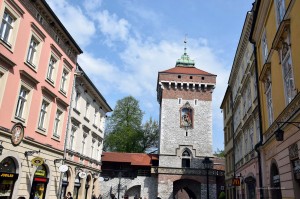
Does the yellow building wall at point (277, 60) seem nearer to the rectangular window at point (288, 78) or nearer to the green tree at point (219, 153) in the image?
the rectangular window at point (288, 78)

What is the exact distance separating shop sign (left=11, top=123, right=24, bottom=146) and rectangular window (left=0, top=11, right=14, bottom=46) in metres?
3.70

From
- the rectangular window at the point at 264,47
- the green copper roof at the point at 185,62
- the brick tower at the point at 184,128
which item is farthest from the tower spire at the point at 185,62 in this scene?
the rectangular window at the point at 264,47

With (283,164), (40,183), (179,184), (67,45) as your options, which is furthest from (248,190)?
(179,184)

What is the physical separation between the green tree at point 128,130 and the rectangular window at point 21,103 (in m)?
33.6

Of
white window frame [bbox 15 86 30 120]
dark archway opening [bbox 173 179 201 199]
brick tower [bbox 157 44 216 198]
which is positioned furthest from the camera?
dark archway opening [bbox 173 179 201 199]

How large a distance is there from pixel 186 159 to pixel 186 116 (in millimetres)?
6138

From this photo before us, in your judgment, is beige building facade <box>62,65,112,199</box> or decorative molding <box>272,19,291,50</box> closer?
decorative molding <box>272,19,291,50</box>

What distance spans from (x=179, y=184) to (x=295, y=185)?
3288 centimetres

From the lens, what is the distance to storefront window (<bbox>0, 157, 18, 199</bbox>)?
12.7 m

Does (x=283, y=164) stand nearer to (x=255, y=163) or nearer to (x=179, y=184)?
(x=255, y=163)

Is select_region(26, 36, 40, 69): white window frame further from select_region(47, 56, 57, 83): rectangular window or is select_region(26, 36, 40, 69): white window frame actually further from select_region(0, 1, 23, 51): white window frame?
select_region(47, 56, 57, 83): rectangular window

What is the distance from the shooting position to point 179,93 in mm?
43781

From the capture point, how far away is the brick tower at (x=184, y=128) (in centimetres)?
3881

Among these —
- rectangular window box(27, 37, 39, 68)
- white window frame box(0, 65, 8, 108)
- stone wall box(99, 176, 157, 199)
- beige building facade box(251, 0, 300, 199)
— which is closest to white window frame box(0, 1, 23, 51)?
white window frame box(0, 65, 8, 108)
